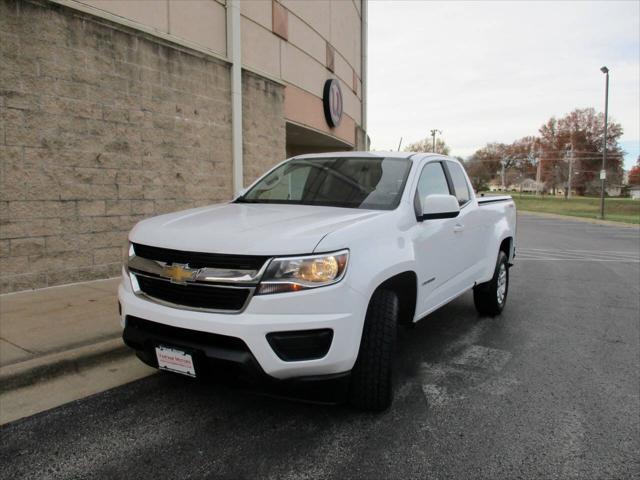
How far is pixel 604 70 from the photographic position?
83.9 feet

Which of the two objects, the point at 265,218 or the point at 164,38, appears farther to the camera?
the point at 164,38

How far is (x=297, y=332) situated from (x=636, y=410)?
2485 millimetres

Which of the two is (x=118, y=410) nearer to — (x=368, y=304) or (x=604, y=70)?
(x=368, y=304)

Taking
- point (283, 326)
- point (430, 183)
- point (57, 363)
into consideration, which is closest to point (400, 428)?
point (283, 326)

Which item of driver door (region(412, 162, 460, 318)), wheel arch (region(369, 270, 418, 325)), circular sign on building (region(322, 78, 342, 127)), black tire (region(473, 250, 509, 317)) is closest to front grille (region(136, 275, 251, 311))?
wheel arch (region(369, 270, 418, 325))

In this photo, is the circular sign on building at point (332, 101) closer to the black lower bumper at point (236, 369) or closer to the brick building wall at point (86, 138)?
the brick building wall at point (86, 138)

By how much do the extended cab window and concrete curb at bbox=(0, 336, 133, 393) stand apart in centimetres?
278

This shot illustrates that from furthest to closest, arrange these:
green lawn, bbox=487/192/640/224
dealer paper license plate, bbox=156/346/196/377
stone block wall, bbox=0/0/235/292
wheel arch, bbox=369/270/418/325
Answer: green lawn, bbox=487/192/640/224 < stone block wall, bbox=0/0/235/292 < wheel arch, bbox=369/270/418/325 < dealer paper license plate, bbox=156/346/196/377

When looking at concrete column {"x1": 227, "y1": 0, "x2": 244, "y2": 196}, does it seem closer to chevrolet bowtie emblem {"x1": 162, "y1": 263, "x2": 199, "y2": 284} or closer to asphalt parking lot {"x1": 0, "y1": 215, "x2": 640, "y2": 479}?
asphalt parking lot {"x1": 0, "y1": 215, "x2": 640, "y2": 479}

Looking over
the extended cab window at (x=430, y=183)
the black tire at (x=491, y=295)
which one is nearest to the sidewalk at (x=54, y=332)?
the extended cab window at (x=430, y=183)

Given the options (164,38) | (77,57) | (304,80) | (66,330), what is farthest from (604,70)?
(66,330)

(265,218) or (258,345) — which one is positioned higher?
(265,218)

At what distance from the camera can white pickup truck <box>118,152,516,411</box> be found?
8.67 feet

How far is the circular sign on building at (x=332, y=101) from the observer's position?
14.6m
